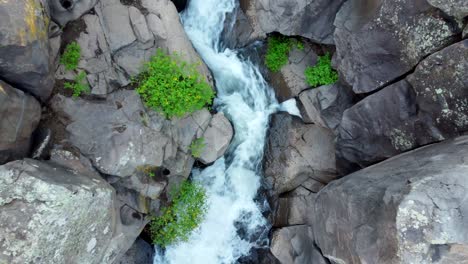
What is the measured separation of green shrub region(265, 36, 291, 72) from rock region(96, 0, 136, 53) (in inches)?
166

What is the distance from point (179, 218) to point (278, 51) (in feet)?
19.0

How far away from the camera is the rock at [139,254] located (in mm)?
11734

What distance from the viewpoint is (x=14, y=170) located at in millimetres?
7797

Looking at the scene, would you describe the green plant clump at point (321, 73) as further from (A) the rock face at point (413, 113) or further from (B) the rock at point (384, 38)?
(A) the rock face at point (413, 113)

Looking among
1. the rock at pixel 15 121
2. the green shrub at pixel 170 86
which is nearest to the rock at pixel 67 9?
the green shrub at pixel 170 86

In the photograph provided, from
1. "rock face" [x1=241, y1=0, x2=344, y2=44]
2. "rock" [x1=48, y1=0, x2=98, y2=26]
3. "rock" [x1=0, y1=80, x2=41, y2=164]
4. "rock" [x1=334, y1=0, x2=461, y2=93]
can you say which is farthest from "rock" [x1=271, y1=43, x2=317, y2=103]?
"rock" [x1=0, y1=80, x2=41, y2=164]

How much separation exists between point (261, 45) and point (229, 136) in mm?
3139

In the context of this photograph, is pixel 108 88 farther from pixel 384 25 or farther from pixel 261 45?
pixel 384 25

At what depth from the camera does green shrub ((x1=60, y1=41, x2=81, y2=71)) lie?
10.1m

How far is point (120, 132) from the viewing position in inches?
407

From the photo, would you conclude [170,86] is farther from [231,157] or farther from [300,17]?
[300,17]

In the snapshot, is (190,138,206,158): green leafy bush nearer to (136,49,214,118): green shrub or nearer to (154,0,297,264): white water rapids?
(136,49,214,118): green shrub

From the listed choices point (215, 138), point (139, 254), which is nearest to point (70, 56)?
point (215, 138)

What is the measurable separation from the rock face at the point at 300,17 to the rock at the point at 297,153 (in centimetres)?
265
